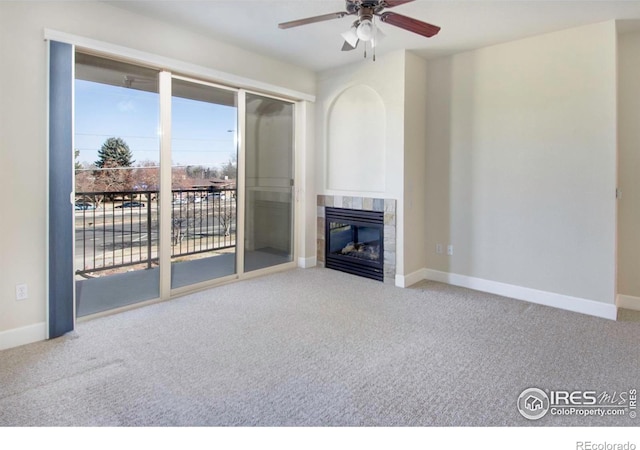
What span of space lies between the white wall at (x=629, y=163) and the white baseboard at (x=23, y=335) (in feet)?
16.7

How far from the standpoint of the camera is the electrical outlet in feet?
9.07

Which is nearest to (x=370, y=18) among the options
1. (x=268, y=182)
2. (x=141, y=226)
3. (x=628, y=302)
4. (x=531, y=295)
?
(x=268, y=182)

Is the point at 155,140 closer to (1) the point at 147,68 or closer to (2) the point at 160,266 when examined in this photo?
(1) the point at 147,68

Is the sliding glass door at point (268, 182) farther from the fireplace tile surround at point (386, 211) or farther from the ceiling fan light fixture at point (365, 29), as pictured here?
the ceiling fan light fixture at point (365, 29)

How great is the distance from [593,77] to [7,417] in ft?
15.9

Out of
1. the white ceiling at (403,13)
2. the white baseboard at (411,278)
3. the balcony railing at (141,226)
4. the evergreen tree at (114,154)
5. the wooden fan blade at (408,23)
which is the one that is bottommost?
the white baseboard at (411,278)

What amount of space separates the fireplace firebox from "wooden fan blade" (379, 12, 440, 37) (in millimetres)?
2256

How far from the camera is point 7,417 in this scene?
188 cm

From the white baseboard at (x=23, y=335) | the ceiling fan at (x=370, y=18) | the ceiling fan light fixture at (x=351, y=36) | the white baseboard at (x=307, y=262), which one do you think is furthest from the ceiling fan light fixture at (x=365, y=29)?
the white baseboard at (x=307, y=262)

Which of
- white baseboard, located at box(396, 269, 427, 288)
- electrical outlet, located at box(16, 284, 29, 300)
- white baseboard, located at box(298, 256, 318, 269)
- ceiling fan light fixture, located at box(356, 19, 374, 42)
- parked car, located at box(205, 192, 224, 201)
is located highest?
ceiling fan light fixture, located at box(356, 19, 374, 42)

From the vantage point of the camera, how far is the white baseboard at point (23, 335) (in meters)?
2.69

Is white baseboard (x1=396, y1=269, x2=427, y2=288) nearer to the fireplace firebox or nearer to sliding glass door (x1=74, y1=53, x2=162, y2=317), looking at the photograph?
the fireplace firebox

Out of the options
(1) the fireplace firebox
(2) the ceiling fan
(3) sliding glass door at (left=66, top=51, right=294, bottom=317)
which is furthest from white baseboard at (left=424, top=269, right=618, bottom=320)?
(2) the ceiling fan
